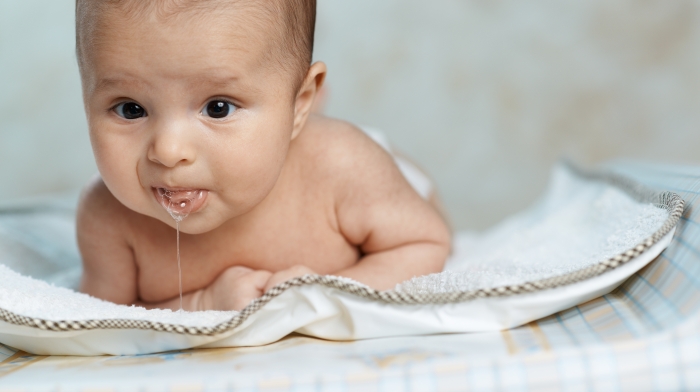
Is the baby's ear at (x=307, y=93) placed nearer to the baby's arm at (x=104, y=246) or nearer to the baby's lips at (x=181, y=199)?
the baby's lips at (x=181, y=199)

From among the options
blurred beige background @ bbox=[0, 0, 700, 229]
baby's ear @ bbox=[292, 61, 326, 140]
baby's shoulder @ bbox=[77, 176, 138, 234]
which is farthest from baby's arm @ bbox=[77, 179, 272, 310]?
blurred beige background @ bbox=[0, 0, 700, 229]

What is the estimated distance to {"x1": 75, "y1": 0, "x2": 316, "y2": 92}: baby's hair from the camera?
768 millimetres

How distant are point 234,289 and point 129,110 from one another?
0.91ft

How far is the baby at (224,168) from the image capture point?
0.78m

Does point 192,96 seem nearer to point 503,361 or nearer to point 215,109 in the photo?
point 215,109

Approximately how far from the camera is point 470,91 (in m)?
2.39

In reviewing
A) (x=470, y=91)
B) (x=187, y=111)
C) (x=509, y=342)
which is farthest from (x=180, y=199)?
(x=470, y=91)

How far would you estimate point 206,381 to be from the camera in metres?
0.63

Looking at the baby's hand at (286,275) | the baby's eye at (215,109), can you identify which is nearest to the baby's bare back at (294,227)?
the baby's hand at (286,275)

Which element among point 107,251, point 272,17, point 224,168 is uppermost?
point 272,17

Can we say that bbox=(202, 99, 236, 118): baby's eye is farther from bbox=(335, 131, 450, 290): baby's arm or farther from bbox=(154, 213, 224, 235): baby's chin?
bbox=(335, 131, 450, 290): baby's arm

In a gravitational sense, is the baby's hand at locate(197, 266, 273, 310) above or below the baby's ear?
below

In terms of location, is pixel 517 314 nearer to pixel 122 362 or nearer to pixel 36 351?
pixel 122 362

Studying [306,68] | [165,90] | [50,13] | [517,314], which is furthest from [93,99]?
[50,13]
